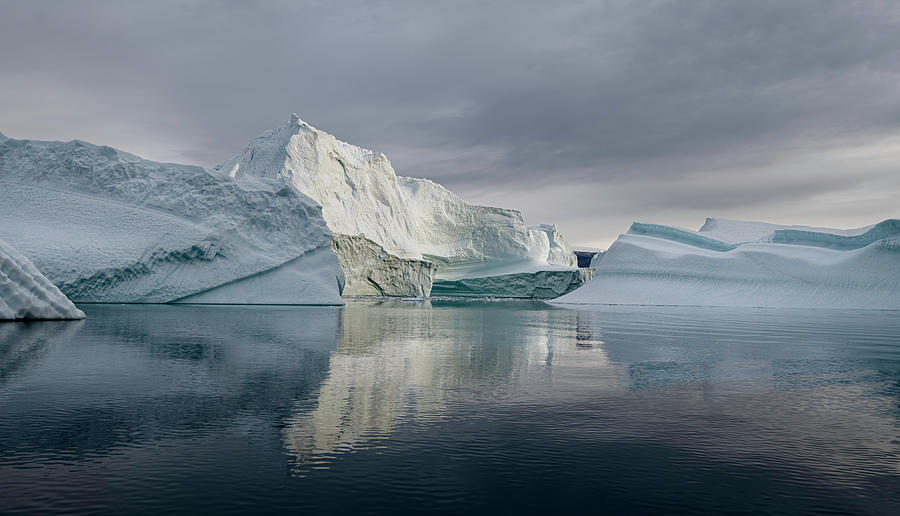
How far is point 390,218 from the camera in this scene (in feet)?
175

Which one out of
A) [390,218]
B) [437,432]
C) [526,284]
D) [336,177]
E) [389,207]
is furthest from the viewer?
[526,284]

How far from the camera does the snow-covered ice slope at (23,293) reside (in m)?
14.9

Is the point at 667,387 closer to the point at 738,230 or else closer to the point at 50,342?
the point at 50,342

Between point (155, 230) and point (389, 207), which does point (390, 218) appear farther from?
point (155, 230)

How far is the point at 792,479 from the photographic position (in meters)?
4.08

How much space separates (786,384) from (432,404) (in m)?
4.81

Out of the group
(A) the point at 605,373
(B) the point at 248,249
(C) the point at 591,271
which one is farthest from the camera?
(C) the point at 591,271

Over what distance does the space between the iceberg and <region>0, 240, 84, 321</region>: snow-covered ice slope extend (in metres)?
20.2

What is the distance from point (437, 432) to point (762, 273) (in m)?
35.2

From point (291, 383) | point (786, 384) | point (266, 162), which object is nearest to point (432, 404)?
point (291, 383)

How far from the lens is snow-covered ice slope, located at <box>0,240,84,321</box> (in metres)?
14.9

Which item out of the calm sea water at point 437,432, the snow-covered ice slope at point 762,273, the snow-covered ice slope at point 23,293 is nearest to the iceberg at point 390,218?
the snow-covered ice slope at point 762,273

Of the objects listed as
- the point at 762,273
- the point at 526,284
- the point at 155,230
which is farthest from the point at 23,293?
the point at 526,284

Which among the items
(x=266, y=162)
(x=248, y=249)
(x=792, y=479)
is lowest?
(x=792, y=479)
